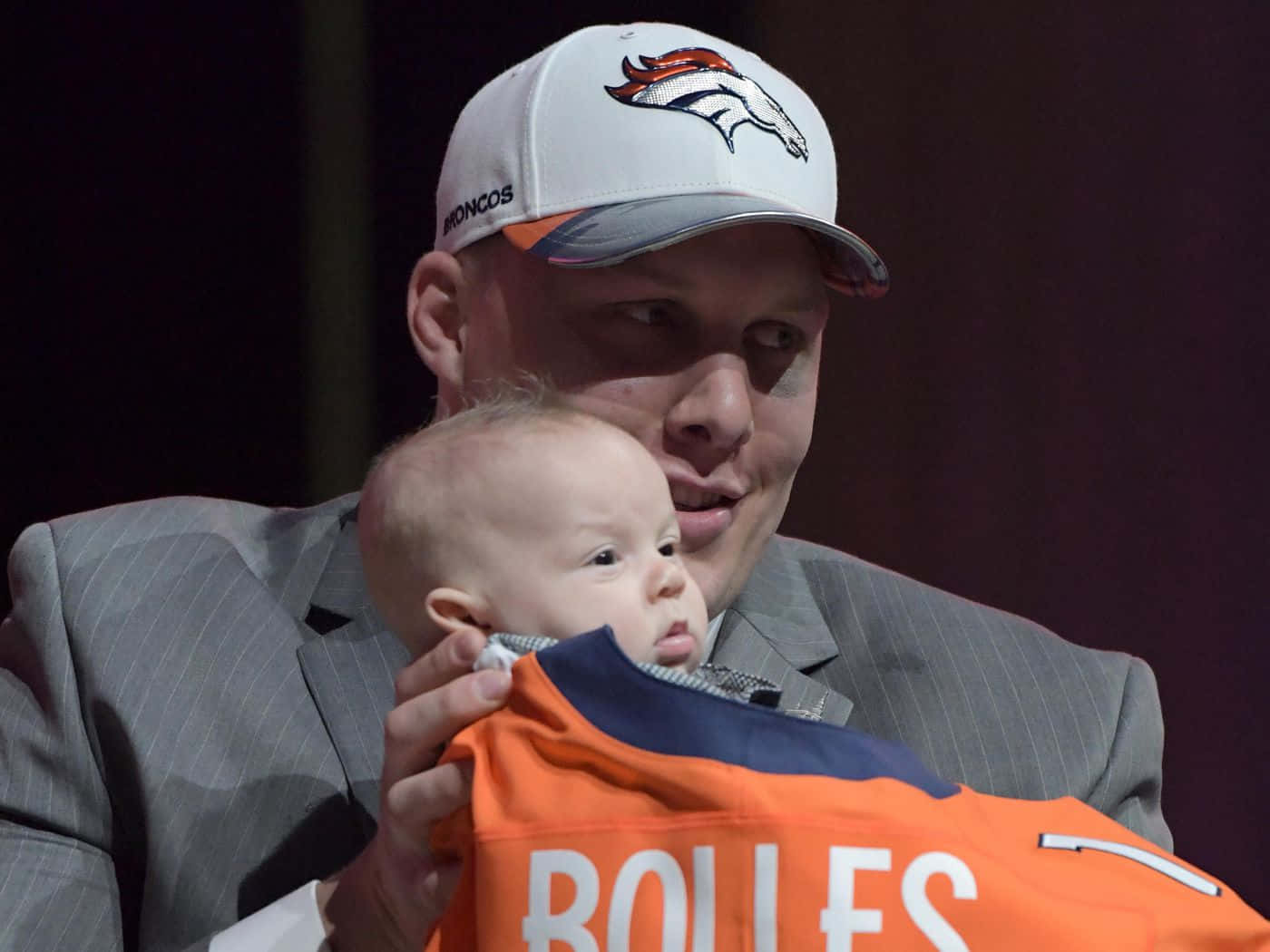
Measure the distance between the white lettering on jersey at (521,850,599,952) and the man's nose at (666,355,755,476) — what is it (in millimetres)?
569

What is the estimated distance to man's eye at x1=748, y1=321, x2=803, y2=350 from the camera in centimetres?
151

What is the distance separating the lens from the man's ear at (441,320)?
1.57 metres

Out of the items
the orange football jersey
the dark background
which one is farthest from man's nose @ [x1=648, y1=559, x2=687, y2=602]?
the dark background

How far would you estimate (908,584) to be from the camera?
1.77 m

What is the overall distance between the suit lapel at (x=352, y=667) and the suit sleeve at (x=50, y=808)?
224 millimetres

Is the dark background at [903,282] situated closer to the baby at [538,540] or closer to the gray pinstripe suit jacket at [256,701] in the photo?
the gray pinstripe suit jacket at [256,701]

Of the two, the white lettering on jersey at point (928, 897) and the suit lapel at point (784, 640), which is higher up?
the white lettering on jersey at point (928, 897)

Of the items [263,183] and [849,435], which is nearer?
[263,183]

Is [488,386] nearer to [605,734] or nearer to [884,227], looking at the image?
[605,734]

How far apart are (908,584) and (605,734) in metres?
0.87

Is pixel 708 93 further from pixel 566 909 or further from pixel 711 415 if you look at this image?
pixel 566 909

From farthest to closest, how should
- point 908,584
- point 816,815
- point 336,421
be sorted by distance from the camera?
point 336,421 < point 908,584 < point 816,815

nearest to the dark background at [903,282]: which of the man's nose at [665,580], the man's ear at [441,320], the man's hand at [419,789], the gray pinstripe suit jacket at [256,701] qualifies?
the gray pinstripe suit jacket at [256,701]

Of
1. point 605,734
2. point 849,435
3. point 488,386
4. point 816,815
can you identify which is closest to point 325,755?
point 488,386
